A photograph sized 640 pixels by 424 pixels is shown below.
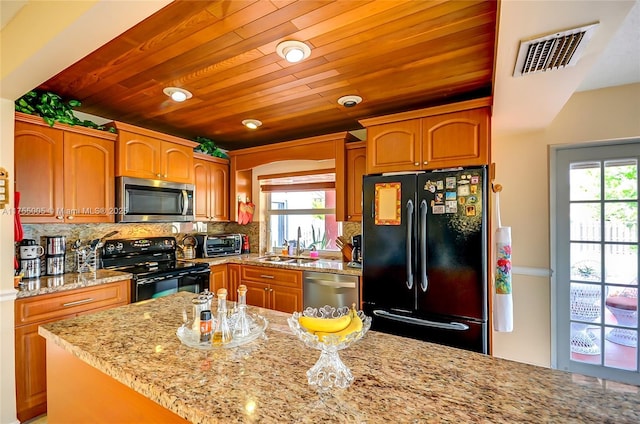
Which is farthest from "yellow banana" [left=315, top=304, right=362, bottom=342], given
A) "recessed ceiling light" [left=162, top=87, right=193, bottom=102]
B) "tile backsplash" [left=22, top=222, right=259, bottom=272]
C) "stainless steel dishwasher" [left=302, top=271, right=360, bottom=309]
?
"tile backsplash" [left=22, top=222, right=259, bottom=272]

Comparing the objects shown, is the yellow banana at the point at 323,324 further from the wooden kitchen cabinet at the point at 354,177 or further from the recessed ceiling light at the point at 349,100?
the wooden kitchen cabinet at the point at 354,177

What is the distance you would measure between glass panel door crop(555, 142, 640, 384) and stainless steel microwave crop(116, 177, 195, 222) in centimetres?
367

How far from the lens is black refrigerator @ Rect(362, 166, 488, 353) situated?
2.20 meters

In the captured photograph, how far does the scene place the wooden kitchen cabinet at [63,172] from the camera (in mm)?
2250

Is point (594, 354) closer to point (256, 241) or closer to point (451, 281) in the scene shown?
point (451, 281)

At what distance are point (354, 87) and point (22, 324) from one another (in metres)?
2.85

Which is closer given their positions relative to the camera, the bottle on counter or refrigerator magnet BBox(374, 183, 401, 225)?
the bottle on counter

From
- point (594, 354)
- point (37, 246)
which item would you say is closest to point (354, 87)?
point (37, 246)

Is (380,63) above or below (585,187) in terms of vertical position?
above

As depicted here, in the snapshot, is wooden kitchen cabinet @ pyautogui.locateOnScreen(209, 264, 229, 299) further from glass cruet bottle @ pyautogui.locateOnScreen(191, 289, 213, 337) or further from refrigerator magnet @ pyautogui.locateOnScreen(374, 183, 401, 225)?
glass cruet bottle @ pyautogui.locateOnScreen(191, 289, 213, 337)

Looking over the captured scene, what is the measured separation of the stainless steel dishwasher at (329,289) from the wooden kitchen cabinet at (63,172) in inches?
77.8

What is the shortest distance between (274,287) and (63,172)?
2125 mm

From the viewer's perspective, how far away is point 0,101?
1847 millimetres

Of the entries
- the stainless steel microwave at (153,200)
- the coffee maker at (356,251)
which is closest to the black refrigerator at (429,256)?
the coffee maker at (356,251)
